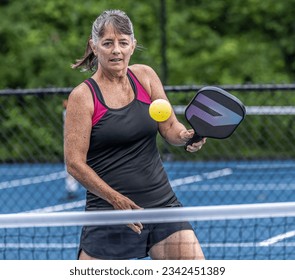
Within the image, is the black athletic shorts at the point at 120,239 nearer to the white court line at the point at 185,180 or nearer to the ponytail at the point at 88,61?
the ponytail at the point at 88,61

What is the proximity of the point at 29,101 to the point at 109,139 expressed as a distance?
8873 mm

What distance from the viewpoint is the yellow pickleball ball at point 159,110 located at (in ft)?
14.3

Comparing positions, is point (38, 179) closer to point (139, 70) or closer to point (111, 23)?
point (139, 70)

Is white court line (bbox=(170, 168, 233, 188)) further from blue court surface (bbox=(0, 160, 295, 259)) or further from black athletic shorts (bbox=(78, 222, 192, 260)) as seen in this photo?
black athletic shorts (bbox=(78, 222, 192, 260))

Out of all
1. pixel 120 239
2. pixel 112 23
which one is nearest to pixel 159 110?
pixel 112 23

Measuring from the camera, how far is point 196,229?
7672mm

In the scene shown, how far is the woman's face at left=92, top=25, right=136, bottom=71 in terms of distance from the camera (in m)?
4.40

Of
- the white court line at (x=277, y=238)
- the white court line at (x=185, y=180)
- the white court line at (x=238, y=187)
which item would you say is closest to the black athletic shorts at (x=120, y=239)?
the white court line at (x=277, y=238)

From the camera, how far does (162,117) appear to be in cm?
438

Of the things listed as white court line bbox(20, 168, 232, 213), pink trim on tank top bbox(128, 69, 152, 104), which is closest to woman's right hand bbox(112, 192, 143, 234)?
pink trim on tank top bbox(128, 69, 152, 104)

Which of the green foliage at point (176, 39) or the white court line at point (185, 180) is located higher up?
the green foliage at point (176, 39)

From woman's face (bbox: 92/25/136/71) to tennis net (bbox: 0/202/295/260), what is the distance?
72 centimetres

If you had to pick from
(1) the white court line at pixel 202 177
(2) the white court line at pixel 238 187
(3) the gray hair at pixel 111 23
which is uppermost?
(1) the white court line at pixel 202 177

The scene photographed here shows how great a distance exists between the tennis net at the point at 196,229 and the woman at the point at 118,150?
0.20 metres
